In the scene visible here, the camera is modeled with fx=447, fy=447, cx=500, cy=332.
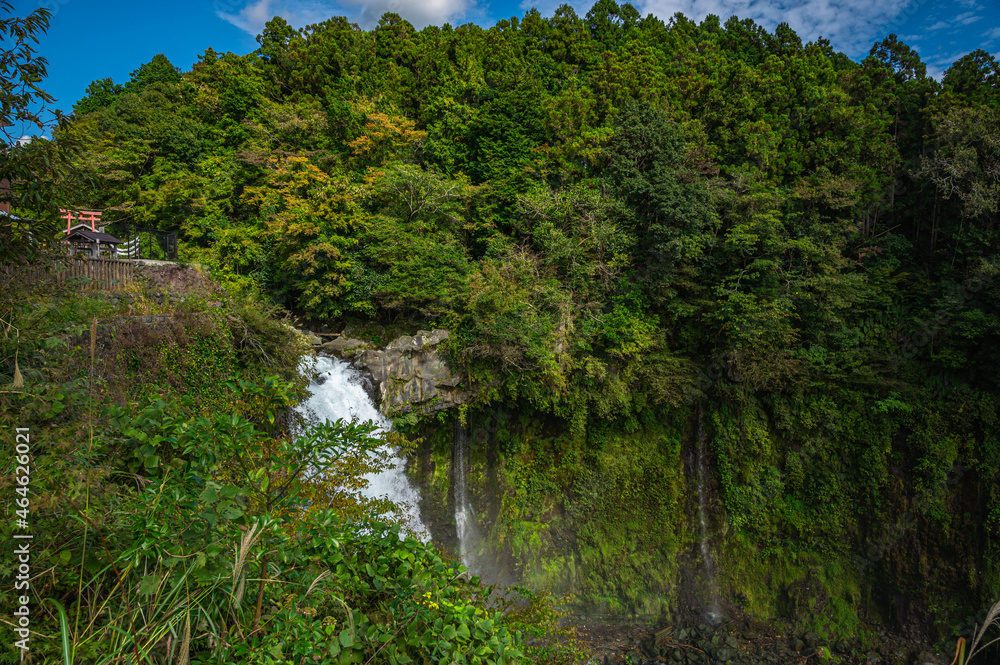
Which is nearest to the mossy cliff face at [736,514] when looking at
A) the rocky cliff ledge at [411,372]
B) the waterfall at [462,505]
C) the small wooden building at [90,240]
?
the waterfall at [462,505]

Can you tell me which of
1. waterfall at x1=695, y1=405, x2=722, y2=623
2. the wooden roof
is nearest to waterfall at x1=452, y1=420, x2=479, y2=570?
waterfall at x1=695, y1=405, x2=722, y2=623

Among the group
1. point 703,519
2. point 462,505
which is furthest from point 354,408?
point 703,519

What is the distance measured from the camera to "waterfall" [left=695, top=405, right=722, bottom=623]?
12.7m

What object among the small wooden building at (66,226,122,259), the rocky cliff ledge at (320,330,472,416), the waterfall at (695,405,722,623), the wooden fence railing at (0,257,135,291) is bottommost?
the waterfall at (695,405,722,623)

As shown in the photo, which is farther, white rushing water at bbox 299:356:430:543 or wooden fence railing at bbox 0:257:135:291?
white rushing water at bbox 299:356:430:543

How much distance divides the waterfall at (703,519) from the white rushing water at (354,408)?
8.21 m

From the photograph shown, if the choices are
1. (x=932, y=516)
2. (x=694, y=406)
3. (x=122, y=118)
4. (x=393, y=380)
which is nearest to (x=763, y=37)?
(x=694, y=406)

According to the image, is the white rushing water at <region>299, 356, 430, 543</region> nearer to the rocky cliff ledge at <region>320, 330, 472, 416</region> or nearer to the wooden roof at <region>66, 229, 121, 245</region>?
the rocky cliff ledge at <region>320, 330, 472, 416</region>

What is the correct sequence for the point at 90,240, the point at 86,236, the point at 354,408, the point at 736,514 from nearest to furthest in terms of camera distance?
the point at 86,236
the point at 90,240
the point at 354,408
the point at 736,514

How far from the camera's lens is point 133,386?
7.62 metres

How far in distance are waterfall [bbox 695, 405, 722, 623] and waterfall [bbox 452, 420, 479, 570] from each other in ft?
22.1

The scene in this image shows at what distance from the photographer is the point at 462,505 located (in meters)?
13.2

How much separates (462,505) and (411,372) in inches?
170

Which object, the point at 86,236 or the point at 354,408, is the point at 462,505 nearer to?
the point at 354,408
